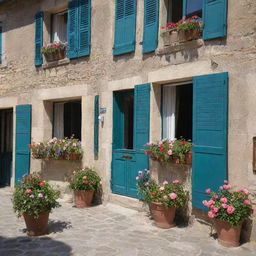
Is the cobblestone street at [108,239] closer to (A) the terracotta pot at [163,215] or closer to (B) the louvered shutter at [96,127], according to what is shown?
(A) the terracotta pot at [163,215]

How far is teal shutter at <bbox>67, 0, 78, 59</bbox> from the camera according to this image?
7.89 meters

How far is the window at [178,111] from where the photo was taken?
6355mm

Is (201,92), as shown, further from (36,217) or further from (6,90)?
(6,90)

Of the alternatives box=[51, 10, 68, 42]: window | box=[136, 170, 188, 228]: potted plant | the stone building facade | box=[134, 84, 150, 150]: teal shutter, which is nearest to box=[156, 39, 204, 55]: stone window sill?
the stone building facade

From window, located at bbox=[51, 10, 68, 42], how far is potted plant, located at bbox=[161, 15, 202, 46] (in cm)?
345

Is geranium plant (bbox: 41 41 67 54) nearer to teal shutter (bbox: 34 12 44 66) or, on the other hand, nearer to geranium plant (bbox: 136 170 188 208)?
teal shutter (bbox: 34 12 44 66)

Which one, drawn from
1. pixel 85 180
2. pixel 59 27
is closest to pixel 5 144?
pixel 59 27

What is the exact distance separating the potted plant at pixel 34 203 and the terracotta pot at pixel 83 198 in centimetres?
181

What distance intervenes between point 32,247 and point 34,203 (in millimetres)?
658

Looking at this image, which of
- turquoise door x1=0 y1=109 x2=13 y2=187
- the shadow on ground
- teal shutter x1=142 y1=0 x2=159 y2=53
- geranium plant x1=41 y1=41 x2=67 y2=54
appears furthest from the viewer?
turquoise door x1=0 y1=109 x2=13 y2=187

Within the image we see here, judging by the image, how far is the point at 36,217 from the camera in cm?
517

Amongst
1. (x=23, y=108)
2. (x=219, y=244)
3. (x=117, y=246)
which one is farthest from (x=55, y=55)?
(x=219, y=244)

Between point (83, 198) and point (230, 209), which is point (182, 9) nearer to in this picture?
point (230, 209)

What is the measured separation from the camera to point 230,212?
463 cm
